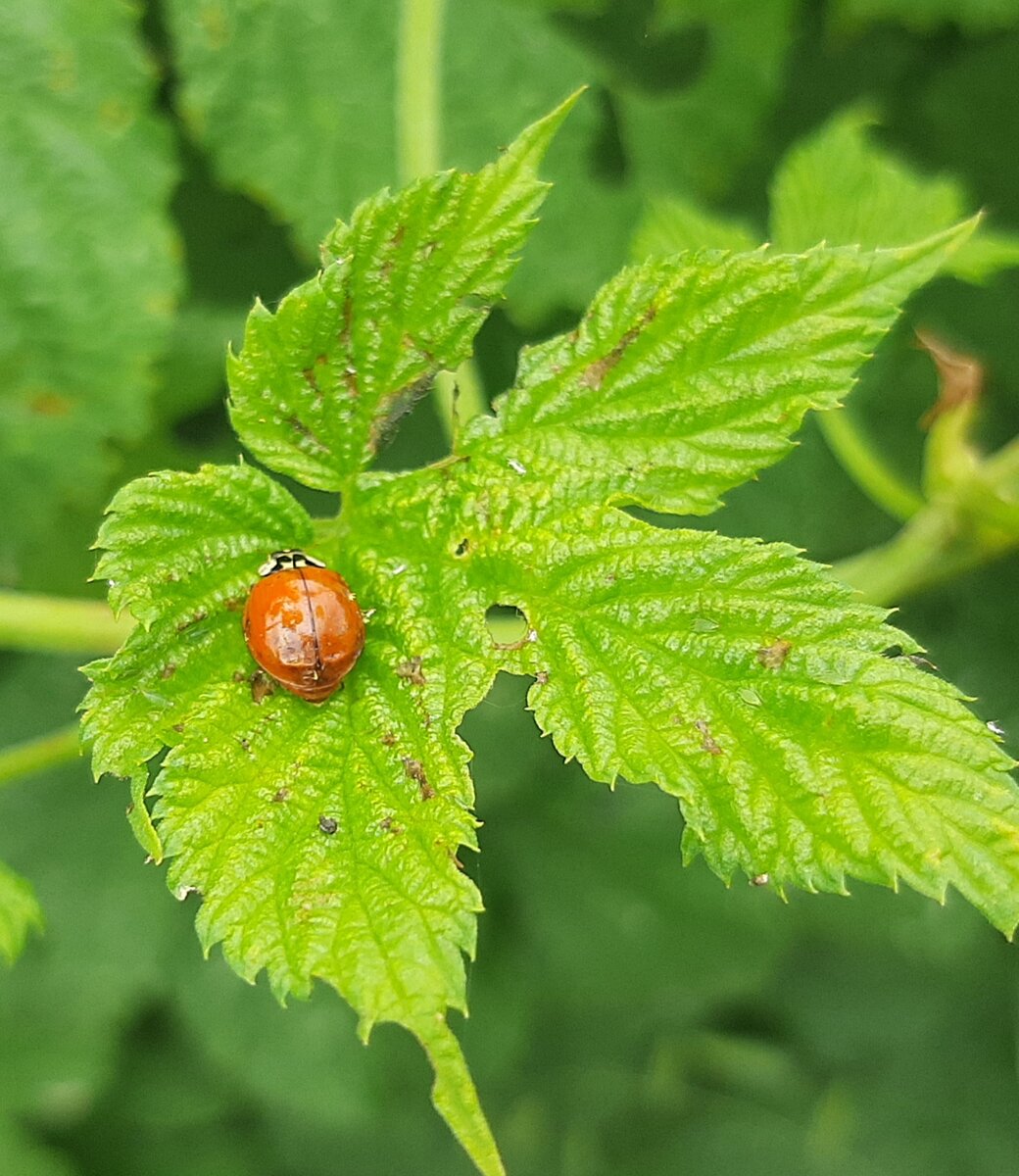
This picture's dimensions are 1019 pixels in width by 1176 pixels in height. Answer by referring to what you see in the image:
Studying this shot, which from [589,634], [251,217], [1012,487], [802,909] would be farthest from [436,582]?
[802,909]

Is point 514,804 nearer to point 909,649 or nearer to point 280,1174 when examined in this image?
point 280,1174

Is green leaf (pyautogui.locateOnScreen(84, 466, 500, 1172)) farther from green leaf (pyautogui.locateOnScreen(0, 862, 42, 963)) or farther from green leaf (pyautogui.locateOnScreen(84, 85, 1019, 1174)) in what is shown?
green leaf (pyautogui.locateOnScreen(0, 862, 42, 963))

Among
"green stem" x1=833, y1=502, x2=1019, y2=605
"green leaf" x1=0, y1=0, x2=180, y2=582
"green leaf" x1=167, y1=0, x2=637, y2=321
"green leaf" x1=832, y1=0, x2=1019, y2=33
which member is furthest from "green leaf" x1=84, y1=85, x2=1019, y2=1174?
"green leaf" x1=832, y1=0, x2=1019, y2=33

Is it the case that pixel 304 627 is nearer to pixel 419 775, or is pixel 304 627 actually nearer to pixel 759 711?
pixel 419 775

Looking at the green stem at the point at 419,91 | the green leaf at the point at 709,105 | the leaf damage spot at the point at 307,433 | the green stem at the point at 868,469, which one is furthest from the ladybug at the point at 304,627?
the green leaf at the point at 709,105

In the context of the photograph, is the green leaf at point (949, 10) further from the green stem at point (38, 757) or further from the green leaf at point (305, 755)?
the green stem at point (38, 757)

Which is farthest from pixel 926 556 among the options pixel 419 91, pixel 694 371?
pixel 419 91
